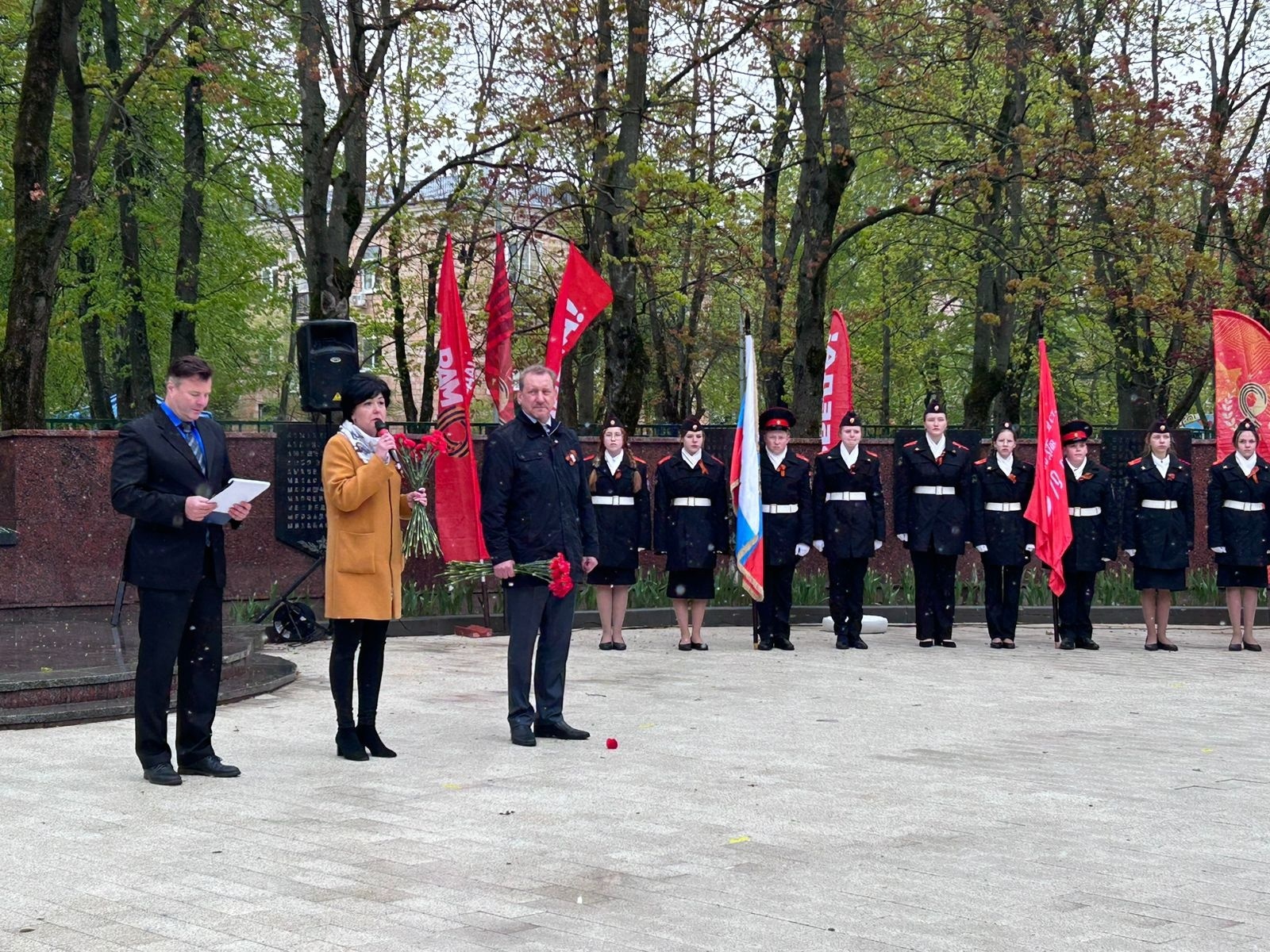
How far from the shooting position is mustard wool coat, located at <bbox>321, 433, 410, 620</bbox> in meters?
8.12

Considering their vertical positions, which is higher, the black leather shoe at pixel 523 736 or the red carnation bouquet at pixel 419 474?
the red carnation bouquet at pixel 419 474

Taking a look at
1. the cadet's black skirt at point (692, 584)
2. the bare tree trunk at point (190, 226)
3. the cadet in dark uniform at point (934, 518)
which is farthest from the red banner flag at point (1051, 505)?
the bare tree trunk at point (190, 226)

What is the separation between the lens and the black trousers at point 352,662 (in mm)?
8383

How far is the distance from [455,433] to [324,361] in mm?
1321

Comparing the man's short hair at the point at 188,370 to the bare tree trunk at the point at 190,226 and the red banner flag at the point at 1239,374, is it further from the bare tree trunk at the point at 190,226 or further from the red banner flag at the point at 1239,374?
the bare tree trunk at the point at 190,226

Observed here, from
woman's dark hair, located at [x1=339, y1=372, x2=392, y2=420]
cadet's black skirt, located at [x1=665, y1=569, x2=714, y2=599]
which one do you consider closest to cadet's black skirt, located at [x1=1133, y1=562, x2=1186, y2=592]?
cadet's black skirt, located at [x1=665, y1=569, x2=714, y2=599]

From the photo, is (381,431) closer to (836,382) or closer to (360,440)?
(360,440)

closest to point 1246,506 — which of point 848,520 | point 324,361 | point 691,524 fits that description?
point 848,520

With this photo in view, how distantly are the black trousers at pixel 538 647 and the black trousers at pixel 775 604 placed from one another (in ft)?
18.4

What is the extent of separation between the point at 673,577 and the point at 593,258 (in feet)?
25.3

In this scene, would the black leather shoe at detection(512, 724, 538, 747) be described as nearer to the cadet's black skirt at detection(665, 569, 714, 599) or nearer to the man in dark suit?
the man in dark suit

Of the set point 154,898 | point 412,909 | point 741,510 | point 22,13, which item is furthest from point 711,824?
point 22,13

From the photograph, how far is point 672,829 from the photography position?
672cm

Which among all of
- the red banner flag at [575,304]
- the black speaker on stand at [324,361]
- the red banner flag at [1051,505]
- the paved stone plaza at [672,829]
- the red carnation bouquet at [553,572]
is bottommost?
the paved stone plaza at [672,829]
